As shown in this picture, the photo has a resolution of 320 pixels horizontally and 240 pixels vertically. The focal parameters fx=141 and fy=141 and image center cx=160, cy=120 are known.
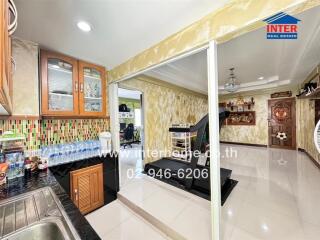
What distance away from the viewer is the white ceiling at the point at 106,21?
4.01 feet

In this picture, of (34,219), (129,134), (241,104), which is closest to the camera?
(34,219)

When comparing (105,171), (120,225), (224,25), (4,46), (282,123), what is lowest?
(120,225)

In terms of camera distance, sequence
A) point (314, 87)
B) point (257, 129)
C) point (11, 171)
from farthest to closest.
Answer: point (257, 129) → point (314, 87) → point (11, 171)

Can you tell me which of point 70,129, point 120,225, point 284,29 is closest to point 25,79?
point 70,129

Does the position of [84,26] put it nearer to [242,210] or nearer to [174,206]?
[174,206]

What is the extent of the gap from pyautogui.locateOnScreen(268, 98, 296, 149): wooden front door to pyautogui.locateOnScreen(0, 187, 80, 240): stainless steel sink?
690 cm

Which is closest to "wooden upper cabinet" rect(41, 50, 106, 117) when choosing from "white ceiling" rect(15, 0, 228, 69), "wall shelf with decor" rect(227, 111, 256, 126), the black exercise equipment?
"white ceiling" rect(15, 0, 228, 69)

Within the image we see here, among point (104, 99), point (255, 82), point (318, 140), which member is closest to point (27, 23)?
point (104, 99)

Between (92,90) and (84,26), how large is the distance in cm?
102

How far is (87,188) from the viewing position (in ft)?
6.54

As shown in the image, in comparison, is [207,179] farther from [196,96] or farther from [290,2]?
[196,96]

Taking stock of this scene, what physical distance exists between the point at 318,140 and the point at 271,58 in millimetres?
2516

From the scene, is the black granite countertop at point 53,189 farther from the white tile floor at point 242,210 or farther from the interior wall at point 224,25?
the interior wall at point 224,25

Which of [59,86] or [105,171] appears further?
[105,171]
